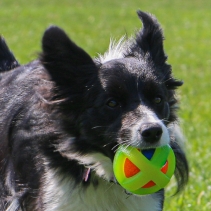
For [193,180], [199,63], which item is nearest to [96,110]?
[193,180]

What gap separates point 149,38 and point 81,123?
1060mm

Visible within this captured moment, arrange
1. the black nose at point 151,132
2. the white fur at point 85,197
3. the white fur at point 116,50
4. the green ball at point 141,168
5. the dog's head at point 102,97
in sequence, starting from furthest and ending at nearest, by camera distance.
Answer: the white fur at point 116,50 → the white fur at point 85,197 → the dog's head at point 102,97 → the green ball at point 141,168 → the black nose at point 151,132

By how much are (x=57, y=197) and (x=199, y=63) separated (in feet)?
39.1

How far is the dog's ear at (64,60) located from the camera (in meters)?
4.21

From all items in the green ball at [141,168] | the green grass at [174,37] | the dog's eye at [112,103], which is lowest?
the green grass at [174,37]

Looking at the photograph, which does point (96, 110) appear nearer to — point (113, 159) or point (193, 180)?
point (113, 159)

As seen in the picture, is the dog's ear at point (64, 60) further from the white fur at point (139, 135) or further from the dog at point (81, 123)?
the white fur at point (139, 135)

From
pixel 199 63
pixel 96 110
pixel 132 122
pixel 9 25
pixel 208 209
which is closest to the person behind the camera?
pixel 132 122

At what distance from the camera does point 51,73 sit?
4.37m

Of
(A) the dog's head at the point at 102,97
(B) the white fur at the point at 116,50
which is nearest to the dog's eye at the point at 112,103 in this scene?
(A) the dog's head at the point at 102,97

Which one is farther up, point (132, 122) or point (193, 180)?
point (132, 122)

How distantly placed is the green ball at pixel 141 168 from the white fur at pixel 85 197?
0.37m

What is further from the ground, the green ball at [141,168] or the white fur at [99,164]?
the green ball at [141,168]

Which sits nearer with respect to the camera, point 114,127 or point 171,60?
point 114,127
